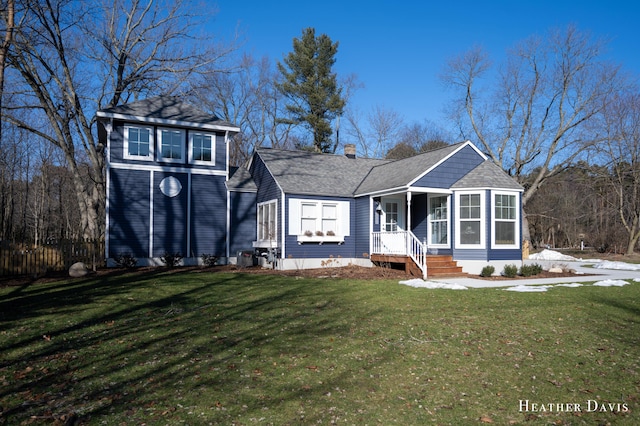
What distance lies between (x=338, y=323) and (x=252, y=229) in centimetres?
1284

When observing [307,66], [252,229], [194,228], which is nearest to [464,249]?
[252,229]

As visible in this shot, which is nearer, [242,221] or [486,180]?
[486,180]

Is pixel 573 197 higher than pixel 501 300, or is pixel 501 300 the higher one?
pixel 573 197

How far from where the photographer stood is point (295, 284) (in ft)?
43.5

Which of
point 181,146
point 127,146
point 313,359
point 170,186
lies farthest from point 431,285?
point 127,146

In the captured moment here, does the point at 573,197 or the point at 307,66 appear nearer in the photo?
the point at 307,66

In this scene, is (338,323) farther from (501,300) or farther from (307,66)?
(307,66)

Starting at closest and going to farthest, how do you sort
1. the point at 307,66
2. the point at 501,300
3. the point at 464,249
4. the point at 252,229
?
the point at 501,300 < the point at 464,249 < the point at 252,229 < the point at 307,66

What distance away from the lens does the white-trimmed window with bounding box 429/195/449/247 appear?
17.3 metres

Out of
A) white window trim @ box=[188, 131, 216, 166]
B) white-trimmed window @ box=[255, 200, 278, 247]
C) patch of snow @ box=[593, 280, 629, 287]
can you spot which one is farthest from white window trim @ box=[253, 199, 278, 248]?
patch of snow @ box=[593, 280, 629, 287]

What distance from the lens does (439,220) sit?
693 inches

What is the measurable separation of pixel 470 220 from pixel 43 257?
14649 mm

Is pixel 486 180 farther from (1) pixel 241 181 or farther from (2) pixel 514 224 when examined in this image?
(1) pixel 241 181

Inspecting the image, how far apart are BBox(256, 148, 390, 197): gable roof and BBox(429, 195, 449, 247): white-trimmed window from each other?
3397 mm
